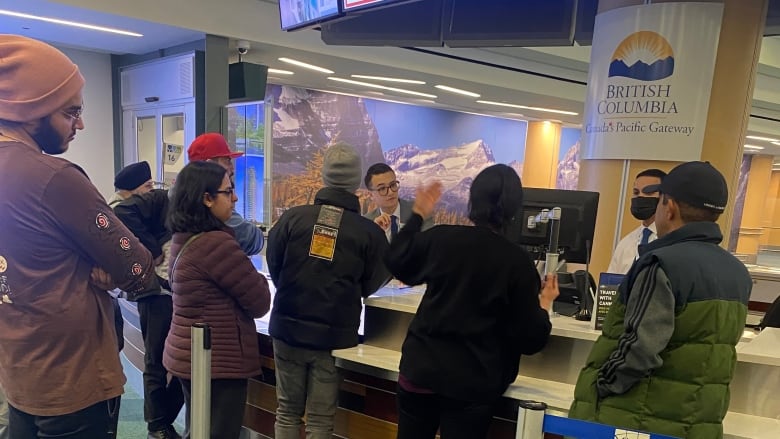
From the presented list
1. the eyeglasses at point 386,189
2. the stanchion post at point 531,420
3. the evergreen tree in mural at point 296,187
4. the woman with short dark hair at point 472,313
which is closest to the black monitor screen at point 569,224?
the woman with short dark hair at point 472,313

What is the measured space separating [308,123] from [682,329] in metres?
7.01

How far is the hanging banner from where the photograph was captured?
9.82ft

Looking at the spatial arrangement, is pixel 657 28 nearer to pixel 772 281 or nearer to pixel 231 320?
pixel 231 320

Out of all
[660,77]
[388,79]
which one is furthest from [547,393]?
[388,79]

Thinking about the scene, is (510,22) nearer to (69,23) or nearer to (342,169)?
(342,169)

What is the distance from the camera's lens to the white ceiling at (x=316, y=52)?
3984 mm

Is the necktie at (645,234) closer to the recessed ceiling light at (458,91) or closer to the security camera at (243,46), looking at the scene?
the security camera at (243,46)

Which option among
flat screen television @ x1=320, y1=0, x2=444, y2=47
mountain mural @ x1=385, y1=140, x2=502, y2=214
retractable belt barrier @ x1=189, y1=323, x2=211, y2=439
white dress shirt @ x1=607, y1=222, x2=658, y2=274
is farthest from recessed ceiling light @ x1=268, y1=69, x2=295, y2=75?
retractable belt barrier @ x1=189, y1=323, x2=211, y2=439

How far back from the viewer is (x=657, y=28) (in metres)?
3.04

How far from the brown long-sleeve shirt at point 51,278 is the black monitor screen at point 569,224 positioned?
5.17 ft

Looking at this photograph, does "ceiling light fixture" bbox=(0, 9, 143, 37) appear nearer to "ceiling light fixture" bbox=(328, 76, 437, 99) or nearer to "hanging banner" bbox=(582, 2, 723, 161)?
"ceiling light fixture" bbox=(328, 76, 437, 99)

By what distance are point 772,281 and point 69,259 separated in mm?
7653

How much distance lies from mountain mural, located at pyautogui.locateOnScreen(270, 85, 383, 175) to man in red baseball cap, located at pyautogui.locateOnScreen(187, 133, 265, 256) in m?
4.87

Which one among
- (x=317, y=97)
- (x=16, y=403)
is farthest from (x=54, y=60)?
(x=317, y=97)
